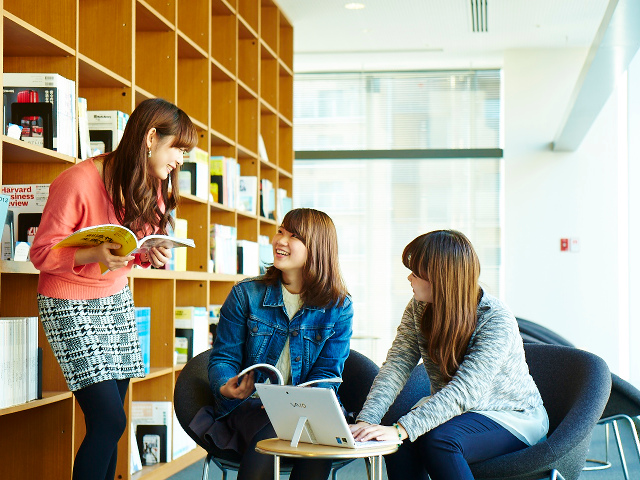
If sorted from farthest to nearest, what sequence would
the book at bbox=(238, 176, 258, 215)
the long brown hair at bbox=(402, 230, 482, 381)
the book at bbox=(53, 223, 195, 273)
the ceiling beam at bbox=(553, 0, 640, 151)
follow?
1. the book at bbox=(238, 176, 258, 215)
2. the ceiling beam at bbox=(553, 0, 640, 151)
3. the long brown hair at bbox=(402, 230, 482, 381)
4. the book at bbox=(53, 223, 195, 273)

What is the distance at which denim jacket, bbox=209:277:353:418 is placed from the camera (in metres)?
2.58

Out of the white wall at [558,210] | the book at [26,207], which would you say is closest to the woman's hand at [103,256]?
the book at [26,207]

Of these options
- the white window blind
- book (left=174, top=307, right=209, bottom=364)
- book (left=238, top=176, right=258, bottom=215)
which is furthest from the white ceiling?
book (left=174, top=307, right=209, bottom=364)

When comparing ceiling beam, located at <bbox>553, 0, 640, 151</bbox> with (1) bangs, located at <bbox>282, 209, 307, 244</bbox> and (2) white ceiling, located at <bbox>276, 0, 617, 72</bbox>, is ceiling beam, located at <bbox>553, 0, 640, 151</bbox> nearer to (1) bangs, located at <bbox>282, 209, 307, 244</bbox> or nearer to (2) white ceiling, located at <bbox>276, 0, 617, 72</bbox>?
(2) white ceiling, located at <bbox>276, 0, 617, 72</bbox>

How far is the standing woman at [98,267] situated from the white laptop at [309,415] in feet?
2.13

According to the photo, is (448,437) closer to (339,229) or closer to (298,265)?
(298,265)

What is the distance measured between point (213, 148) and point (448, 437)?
11.2 feet

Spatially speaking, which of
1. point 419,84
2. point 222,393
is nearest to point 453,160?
point 419,84

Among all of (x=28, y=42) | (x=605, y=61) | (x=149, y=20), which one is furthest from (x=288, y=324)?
(x=605, y=61)

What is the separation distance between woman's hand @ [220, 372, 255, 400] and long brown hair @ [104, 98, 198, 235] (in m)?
0.59

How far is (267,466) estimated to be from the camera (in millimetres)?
2291

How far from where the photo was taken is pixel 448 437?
2277 millimetres

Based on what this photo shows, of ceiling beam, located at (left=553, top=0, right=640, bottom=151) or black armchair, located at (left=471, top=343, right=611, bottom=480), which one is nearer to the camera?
black armchair, located at (left=471, top=343, right=611, bottom=480)

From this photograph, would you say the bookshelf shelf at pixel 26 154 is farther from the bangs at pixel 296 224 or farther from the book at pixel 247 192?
the book at pixel 247 192
